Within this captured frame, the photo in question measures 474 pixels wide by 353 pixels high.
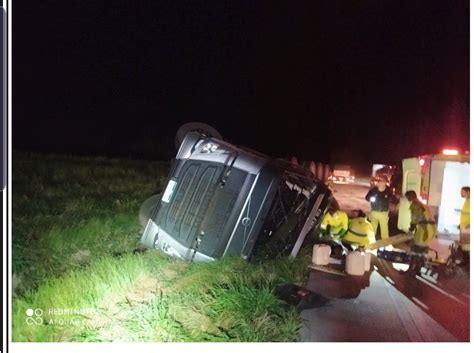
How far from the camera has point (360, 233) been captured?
12.3 feet

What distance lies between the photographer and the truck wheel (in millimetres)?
3768

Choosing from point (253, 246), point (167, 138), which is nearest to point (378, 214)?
point (253, 246)

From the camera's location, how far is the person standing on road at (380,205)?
12.2ft

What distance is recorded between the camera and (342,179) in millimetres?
3615

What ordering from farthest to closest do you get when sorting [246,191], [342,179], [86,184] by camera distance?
[86,184]
[342,179]
[246,191]

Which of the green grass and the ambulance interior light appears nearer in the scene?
the green grass

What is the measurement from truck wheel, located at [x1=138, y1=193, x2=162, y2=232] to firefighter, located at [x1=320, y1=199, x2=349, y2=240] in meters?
1.26

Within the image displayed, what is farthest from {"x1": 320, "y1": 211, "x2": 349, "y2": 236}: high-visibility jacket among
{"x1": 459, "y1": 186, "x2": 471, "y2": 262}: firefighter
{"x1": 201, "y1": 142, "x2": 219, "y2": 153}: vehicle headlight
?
{"x1": 201, "y1": 142, "x2": 219, "y2": 153}: vehicle headlight

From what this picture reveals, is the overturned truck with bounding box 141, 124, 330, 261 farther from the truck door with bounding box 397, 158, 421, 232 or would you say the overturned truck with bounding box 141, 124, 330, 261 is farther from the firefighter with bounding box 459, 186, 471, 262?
the firefighter with bounding box 459, 186, 471, 262

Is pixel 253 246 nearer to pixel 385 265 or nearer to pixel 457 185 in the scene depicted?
pixel 385 265

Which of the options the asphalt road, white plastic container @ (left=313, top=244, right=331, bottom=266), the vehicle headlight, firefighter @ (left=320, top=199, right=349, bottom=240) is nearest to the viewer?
the asphalt road
